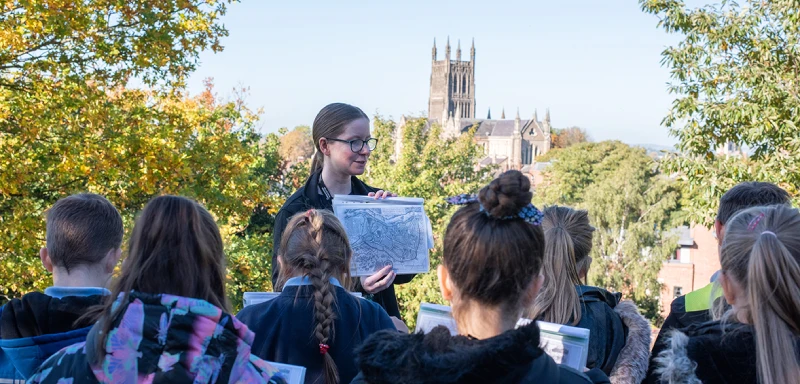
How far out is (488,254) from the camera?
2.28m

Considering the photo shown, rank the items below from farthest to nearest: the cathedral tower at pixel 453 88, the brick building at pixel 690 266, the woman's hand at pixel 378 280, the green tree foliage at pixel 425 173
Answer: the cathedral tower at pixel 453 88, the brick building at pixel 690 266, the green tree foliage at pixel 425 173, the woman's hand at pixel 378 280

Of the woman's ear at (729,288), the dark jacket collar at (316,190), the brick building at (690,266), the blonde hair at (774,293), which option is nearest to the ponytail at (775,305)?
the blonde hair at (774,293)

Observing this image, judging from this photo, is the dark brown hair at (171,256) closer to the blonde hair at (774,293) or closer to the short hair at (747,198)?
the blonde hair at (774,293)

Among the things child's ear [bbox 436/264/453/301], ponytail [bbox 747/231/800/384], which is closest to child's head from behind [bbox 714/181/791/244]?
ponytail [bbox 747/231/800/384]

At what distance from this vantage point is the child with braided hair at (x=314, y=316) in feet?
11.0

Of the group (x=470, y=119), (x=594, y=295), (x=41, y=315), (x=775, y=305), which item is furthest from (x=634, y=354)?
(x=470, y=119)

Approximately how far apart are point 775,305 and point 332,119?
2988mm

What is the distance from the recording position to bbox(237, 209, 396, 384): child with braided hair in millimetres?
3357

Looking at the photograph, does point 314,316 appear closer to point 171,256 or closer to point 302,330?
point 302,330

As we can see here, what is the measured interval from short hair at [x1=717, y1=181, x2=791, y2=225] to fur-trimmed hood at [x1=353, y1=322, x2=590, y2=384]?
6.86 ft

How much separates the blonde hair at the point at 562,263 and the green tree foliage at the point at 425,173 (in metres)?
26.5

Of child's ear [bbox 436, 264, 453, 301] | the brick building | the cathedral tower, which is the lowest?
the brick building

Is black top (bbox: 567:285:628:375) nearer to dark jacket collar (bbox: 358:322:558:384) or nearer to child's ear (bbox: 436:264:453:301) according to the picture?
child's ear (bbox: 436:264:453:301)

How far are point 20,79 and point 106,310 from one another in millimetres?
9859
